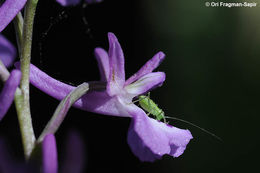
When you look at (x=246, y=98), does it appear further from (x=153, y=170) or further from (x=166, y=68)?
(x=153, y=170)

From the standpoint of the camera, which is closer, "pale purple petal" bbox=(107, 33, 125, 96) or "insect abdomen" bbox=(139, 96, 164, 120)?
"pale purple petal" bbox=(107, 33, 125, 96)

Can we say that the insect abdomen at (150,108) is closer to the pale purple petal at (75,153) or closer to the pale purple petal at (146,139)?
the pale purple petal at (146,139)

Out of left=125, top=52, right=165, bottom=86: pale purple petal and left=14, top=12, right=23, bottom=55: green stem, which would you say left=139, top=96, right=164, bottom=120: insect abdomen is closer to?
left=125, top=52, right=165, bottom=86: pale purple petal

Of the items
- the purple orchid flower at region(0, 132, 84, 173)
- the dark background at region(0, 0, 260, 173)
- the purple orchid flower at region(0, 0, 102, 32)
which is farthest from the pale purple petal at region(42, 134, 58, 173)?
the dark background at region(0, 0, 260, 173)

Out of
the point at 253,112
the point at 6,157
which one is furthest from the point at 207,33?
the point at 6,157

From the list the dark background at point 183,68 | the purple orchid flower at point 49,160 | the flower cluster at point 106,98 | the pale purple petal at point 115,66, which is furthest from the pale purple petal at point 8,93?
the dark background at point 183,68

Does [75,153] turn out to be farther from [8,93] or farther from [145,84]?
[145,84]
